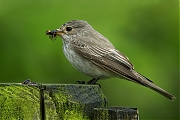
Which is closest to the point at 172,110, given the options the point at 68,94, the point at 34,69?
the point at 34,69

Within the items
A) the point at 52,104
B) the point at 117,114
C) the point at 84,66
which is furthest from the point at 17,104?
the point at 84,66

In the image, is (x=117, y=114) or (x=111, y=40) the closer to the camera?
(x=117, y=114)

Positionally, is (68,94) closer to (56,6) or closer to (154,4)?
(56,6)

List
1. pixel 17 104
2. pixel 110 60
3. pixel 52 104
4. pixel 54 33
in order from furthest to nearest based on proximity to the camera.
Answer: pixel 54 33 → pixel 110 60 → pixel 52 104 → pixel 17 104

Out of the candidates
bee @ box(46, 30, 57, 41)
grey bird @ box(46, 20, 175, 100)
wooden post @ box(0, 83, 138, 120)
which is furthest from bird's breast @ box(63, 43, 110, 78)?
wooden post @ box(0, 83, 138, 120)

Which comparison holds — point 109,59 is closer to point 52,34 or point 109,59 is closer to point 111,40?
point 111,40

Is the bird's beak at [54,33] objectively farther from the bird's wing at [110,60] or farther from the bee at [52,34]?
the bird's wing at [110,60]
